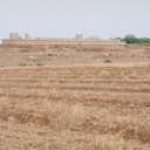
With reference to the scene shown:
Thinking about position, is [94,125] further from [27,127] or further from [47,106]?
[47,106]

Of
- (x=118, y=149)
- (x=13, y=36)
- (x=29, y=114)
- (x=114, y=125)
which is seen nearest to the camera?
(x=118, y=149)

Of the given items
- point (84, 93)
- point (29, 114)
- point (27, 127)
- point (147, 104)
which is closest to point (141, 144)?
point (27, 127)

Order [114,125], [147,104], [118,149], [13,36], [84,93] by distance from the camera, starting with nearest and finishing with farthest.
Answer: [118,149], [114,125], [147,104], [84,93], [13,36]

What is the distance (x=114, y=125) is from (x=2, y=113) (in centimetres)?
545

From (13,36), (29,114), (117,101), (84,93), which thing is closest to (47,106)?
(29,114)

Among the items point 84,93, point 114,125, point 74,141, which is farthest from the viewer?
point 84,93

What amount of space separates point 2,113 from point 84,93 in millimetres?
7607

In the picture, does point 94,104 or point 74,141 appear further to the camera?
point 94,104

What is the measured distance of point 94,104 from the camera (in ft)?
78.2

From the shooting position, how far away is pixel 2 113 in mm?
21531

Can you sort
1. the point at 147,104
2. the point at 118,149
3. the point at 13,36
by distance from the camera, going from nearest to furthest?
the point at 118,149 < the point at 147,104 < the point at 13,36

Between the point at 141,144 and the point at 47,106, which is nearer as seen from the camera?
the point at 141,144

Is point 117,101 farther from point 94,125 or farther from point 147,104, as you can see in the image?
point 94,125

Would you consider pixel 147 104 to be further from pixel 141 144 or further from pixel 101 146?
pixel 101 146
